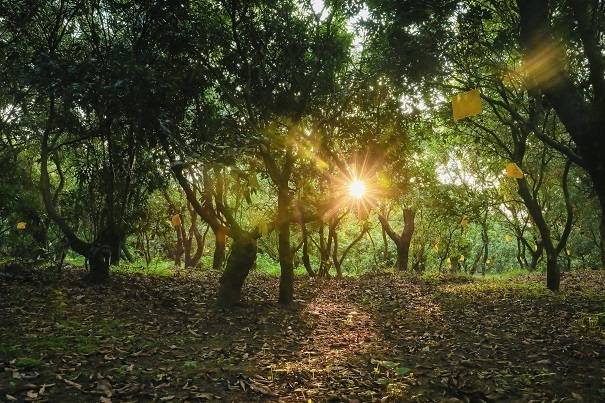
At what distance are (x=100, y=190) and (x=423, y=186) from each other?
13045 mm

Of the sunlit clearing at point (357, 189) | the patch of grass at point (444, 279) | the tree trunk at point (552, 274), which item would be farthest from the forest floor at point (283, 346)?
the patch of grass at point (444, 279)

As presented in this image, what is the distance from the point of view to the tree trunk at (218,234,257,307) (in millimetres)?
11297

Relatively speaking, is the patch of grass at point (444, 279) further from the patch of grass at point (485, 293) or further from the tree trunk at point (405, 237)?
the tree trunk at point (405, 237)

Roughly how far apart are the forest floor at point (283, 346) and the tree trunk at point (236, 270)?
34 centimetres

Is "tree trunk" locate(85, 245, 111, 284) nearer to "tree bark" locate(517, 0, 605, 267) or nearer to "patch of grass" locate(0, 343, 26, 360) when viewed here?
"patch of grass" locate(0, 343, 26, 360)

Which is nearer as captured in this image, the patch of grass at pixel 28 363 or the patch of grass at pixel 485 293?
the patch of grass at pixel 28 363

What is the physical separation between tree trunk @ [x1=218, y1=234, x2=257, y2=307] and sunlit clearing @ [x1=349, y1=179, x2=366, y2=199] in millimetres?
6708

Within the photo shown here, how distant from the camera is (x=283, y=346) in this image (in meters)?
8.64

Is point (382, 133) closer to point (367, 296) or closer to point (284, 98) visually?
point (284, 98)

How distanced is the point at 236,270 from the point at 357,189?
7.94 m

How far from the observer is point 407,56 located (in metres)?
10.6

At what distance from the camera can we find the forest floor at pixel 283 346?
238 inches

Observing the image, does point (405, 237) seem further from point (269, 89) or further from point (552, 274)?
point (269, 89)

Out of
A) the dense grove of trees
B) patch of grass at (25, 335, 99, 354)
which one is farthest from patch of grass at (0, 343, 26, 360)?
the dense grove of trees
